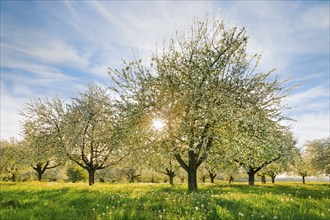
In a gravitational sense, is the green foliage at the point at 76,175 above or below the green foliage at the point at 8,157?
below

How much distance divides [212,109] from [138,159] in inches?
273

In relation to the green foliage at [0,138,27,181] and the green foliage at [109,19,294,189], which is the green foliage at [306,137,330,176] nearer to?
the green foliage at [109,19,294,189]

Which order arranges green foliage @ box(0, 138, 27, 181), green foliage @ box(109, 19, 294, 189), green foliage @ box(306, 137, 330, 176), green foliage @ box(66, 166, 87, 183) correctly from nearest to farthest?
green foliage @ box(109, 19, 294, 189)
green foliage @ box(306, 137, 330, 176)
green foliage @ box(0, 138, 27, 181)
green foliage @ box(66, 166, 87, 183)

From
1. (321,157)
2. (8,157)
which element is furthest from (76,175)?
(321,157)

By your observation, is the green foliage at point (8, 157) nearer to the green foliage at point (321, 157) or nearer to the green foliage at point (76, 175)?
the green foliage at point (76, 175)

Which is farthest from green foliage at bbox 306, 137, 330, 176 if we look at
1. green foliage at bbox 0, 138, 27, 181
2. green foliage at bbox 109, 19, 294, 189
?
green foliage at bbox 0, 138, 27, 181

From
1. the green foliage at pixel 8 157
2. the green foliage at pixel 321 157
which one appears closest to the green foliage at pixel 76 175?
the green foliage at pixel 8 157

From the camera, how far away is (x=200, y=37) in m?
18.8

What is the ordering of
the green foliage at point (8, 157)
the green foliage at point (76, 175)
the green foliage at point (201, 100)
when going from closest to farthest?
the green foliage at point (201, 100)
the green foliage at point (8, 157)
the green foliage at point (76, 175)

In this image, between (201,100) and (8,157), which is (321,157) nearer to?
(201,100)

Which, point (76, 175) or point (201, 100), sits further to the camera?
point (76, 175)

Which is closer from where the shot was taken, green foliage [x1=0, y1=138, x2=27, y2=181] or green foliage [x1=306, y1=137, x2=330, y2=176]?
green foliage [x1=306, y1=137, x2=330, y2=176]

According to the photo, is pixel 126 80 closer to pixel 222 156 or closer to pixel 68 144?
pixel 222 156

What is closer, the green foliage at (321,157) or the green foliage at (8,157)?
the green foliage at (321,157)
